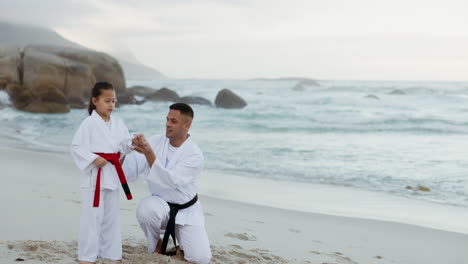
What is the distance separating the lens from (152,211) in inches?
154

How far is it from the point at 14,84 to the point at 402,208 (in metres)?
22.2

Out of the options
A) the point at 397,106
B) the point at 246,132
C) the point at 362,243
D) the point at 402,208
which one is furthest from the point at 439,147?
the point at 397,106

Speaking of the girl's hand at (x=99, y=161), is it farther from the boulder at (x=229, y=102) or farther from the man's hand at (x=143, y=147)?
the boulder at (x=229, y=102)

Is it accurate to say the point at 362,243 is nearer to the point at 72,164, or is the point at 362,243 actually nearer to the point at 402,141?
the point at 72,164

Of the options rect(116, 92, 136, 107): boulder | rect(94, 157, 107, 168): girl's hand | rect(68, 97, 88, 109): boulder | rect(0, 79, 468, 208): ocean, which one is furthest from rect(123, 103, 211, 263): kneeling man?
rect(116, 92, 136, 107): boulder

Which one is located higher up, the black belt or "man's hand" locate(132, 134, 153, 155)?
"man's hand" locate(132, 134, 153, 155)

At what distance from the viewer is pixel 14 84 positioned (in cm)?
2528

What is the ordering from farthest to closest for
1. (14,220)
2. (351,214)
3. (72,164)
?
(72,164)
(351,214)
(14,220)

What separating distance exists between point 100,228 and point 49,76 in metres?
23.9

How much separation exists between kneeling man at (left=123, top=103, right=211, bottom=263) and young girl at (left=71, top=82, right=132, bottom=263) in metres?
0.21

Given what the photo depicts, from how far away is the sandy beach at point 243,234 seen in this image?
14.2 feet

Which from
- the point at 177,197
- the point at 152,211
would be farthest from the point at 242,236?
the point at 152,211

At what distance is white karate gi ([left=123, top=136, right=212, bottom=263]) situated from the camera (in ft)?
12.9

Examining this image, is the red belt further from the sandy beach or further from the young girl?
the sandy beach
